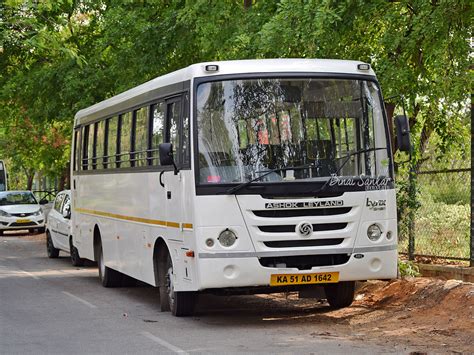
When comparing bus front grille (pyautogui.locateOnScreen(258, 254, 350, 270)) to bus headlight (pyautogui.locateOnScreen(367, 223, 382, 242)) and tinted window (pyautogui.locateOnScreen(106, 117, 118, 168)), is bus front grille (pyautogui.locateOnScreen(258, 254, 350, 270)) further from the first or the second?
tinted window (pyautogui.locateOnScreen(106, 117, 118, 168))

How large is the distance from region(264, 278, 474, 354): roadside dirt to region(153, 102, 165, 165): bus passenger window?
9.53ft

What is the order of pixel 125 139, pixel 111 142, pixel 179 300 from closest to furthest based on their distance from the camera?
pixel 179 300 < pixel 125 139 < pixel 111 142

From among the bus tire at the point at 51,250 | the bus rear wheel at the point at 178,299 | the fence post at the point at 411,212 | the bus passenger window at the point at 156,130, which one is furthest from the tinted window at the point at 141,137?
the bus tire at the point at 51,250

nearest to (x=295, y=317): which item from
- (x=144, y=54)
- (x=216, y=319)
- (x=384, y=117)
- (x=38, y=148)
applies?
(x=216, y=319)

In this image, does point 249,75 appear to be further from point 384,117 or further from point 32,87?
point 32,87

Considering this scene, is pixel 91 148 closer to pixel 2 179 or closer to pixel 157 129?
pixel 157 129

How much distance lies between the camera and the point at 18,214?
38844mm

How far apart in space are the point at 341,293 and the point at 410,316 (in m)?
1.20

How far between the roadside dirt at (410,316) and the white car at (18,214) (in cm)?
2364

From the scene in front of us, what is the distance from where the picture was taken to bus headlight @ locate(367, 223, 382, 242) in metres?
13.2

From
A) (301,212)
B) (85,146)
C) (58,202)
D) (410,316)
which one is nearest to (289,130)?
(301,212)

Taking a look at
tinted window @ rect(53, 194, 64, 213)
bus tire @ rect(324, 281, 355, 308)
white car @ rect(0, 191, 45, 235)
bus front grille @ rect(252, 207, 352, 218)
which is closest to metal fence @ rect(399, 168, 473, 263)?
bus tire @ rect(324, 281, 355, 308)

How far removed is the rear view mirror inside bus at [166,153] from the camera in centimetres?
1303

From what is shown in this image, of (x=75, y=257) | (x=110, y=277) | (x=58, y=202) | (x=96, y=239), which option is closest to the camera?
(x=110, y=277)
